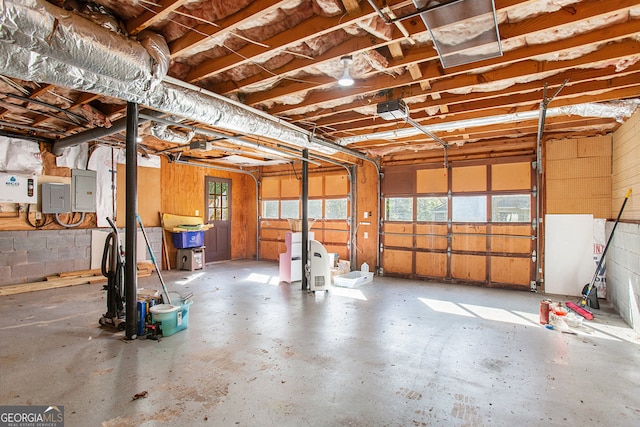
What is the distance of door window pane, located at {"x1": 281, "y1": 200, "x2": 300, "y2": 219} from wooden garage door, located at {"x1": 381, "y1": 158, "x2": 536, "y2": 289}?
8.40 ft

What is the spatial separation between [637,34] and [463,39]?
4.36 feet

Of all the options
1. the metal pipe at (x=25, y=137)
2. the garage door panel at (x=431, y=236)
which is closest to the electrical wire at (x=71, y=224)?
the metal pipe at (x=25, y=137)

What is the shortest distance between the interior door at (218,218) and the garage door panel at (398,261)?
174 inches

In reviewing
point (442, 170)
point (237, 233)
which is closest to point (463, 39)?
point (442, 170)

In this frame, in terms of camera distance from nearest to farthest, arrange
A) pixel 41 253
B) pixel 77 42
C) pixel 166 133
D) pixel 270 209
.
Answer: pixel 77 42 → pixel 166 133 → pixel 41 253 → pixel 270 209

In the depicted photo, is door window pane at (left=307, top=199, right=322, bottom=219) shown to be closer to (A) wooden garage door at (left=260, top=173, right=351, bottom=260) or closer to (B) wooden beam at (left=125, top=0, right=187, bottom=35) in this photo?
(A) wooden garage door at (left=260, top=173, right=351, bottom=260)

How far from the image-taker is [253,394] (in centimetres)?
239

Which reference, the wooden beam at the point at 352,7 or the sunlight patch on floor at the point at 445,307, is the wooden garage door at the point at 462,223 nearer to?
the sunlight patch on floor at the point at 445,307

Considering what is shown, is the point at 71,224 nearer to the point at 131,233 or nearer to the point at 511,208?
the point at 131,233

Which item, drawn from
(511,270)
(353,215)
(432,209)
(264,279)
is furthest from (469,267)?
(264,279)

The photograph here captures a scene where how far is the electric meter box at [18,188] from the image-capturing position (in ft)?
17.3

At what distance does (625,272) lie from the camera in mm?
4121

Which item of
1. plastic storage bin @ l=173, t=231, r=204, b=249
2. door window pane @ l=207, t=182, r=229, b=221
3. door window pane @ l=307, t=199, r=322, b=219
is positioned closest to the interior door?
door window pane @ l=207, t=182, r=229, b=221

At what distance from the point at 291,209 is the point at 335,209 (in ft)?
4.64
